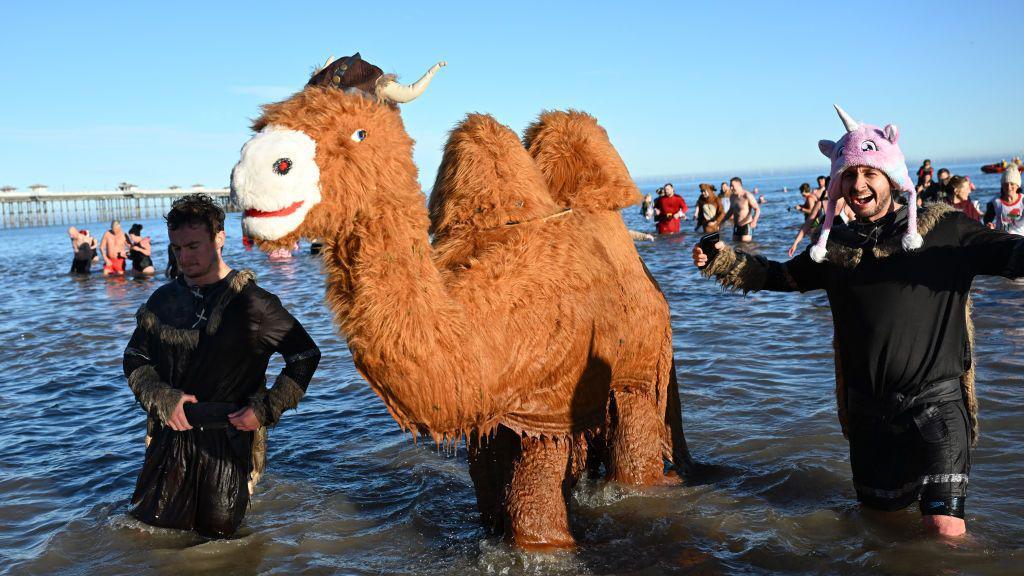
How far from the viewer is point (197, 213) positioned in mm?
4168

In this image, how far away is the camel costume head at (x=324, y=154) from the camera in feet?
8.78

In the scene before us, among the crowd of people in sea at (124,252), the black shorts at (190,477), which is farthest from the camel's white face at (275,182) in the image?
the crowd of people in sea at (124,252)

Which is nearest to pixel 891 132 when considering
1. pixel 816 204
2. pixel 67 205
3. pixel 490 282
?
pixel 490 282

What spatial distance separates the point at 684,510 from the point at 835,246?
1827 millimetres

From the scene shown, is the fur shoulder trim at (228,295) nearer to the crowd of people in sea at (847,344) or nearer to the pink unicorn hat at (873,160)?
the crowd of people in sea at (847,344)

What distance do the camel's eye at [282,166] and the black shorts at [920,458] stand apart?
282cm

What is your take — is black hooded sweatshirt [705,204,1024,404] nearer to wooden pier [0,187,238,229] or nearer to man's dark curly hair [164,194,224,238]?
man's dark curly hair [164,194,224,238]

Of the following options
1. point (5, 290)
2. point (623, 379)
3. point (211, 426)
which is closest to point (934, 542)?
point (623, 379)

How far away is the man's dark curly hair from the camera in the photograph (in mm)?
4117

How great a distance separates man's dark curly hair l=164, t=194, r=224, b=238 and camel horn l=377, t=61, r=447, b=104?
5.35 feet

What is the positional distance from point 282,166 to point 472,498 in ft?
10.5

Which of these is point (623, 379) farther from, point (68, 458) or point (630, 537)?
point (68, 458)

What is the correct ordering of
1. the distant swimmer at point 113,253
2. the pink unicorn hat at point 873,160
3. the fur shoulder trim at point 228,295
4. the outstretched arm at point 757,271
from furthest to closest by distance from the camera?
the distant swimmer at point 113,253 < the fur shoulder trim at point 228,295 < the outstretched arm at point 757,271 < the pink unicorn hat at point 873,160

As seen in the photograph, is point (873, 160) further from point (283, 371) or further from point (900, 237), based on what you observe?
point (283, 371)
